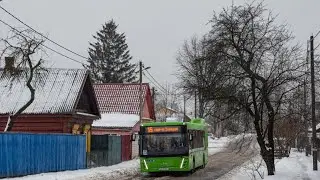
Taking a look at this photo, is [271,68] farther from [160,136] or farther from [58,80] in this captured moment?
[58,80]

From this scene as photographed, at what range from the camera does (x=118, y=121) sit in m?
50.9

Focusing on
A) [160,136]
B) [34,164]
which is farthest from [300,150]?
[34,164]

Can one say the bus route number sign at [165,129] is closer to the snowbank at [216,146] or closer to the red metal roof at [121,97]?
the red metal roof at [121,97]

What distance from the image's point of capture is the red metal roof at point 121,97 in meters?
53.9

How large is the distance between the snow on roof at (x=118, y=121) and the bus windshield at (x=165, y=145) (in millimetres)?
20543

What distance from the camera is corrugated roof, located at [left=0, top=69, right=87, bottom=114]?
37.3 m

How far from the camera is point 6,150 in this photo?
981 inches

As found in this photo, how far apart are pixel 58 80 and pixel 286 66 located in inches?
745

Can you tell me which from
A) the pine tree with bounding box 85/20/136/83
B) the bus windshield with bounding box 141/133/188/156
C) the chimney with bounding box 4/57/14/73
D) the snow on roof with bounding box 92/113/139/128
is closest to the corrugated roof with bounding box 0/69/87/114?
the chimney with bounding box 4/57/14/73

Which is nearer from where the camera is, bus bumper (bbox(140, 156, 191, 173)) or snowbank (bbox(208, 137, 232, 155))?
bus bumper (bbox(140, 156, 191, 173))

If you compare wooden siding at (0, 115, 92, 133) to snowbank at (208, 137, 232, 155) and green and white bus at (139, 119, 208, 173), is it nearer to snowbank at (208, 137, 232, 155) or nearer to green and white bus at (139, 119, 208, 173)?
green and white bus at (139, 119, 208, 173)

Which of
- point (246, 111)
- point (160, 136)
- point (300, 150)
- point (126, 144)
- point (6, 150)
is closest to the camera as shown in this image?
point (6, 150)

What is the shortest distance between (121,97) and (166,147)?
87.7 ft

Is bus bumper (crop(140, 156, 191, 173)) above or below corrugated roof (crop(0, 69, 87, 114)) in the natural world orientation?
below
